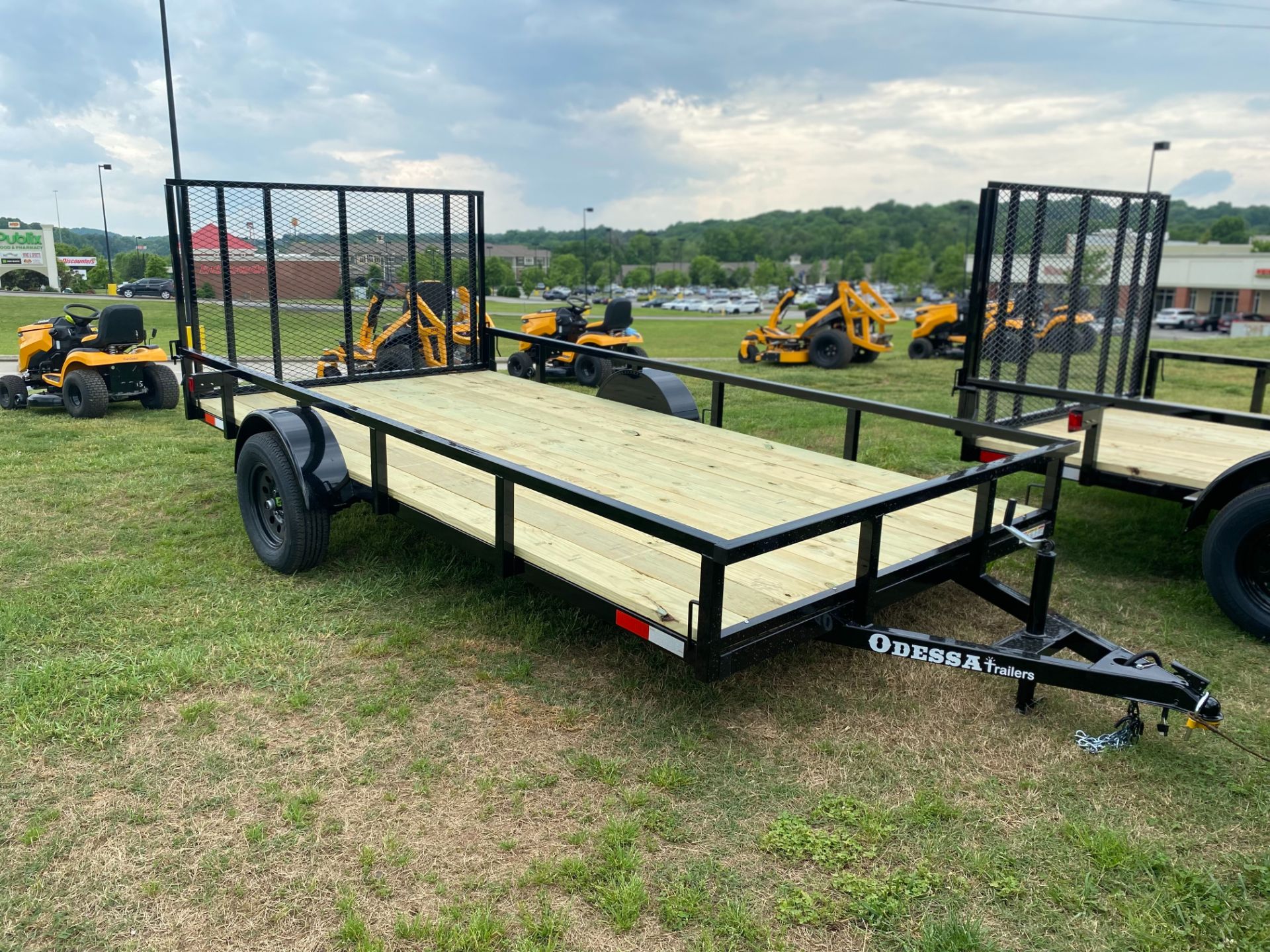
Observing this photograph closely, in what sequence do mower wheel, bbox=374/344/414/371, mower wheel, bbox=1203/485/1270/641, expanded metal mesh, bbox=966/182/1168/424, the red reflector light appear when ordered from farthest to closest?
mower wheel, bbox=374/344/414/371, expanded metal mesh, bbox=966/182/1168/424, mower wheel, bbox=1203/485/1270/641, the red reflector light

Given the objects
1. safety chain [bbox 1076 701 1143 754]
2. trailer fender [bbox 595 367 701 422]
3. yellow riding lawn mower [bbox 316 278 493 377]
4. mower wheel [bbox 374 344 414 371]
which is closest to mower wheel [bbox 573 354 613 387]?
yellow riding lawn mower [bbox 316 278 493 377]

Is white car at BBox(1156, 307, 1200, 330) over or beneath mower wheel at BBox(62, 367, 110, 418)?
beneath

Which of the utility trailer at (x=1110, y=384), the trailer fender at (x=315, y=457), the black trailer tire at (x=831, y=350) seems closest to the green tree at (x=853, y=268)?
the black trailer tire at (x=831, y=350)

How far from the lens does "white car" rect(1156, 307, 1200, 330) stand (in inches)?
2053

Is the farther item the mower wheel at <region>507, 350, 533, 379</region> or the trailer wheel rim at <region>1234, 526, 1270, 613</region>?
the mower wheel at <region>507, 350, 533, 379</region>

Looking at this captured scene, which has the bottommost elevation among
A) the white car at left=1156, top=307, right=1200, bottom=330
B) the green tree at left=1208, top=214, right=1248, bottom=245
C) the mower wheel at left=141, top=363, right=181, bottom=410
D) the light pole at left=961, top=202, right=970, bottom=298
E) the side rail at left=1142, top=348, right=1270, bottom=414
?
the white car at left=1156, top=307, right=1200, bottom=330

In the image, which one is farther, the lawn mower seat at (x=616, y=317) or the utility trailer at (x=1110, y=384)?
→ the lawn mower seat at (x=616, y=317)

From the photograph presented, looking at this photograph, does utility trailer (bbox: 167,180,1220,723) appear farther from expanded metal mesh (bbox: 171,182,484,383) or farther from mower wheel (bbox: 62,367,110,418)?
mower wheel (bbox: 62,367,110,418)

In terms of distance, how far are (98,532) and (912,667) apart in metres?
4.81

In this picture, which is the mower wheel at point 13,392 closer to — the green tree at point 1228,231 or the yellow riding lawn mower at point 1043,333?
the yellow riding lawn mower at point 1043,333

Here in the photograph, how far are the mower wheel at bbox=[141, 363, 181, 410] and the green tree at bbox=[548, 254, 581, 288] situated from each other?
9229 cm

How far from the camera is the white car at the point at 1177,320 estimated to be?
5216cm

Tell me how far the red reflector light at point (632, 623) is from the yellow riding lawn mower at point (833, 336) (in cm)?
1313

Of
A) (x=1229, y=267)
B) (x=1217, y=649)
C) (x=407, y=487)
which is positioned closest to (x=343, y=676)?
(x=407, y=487)
